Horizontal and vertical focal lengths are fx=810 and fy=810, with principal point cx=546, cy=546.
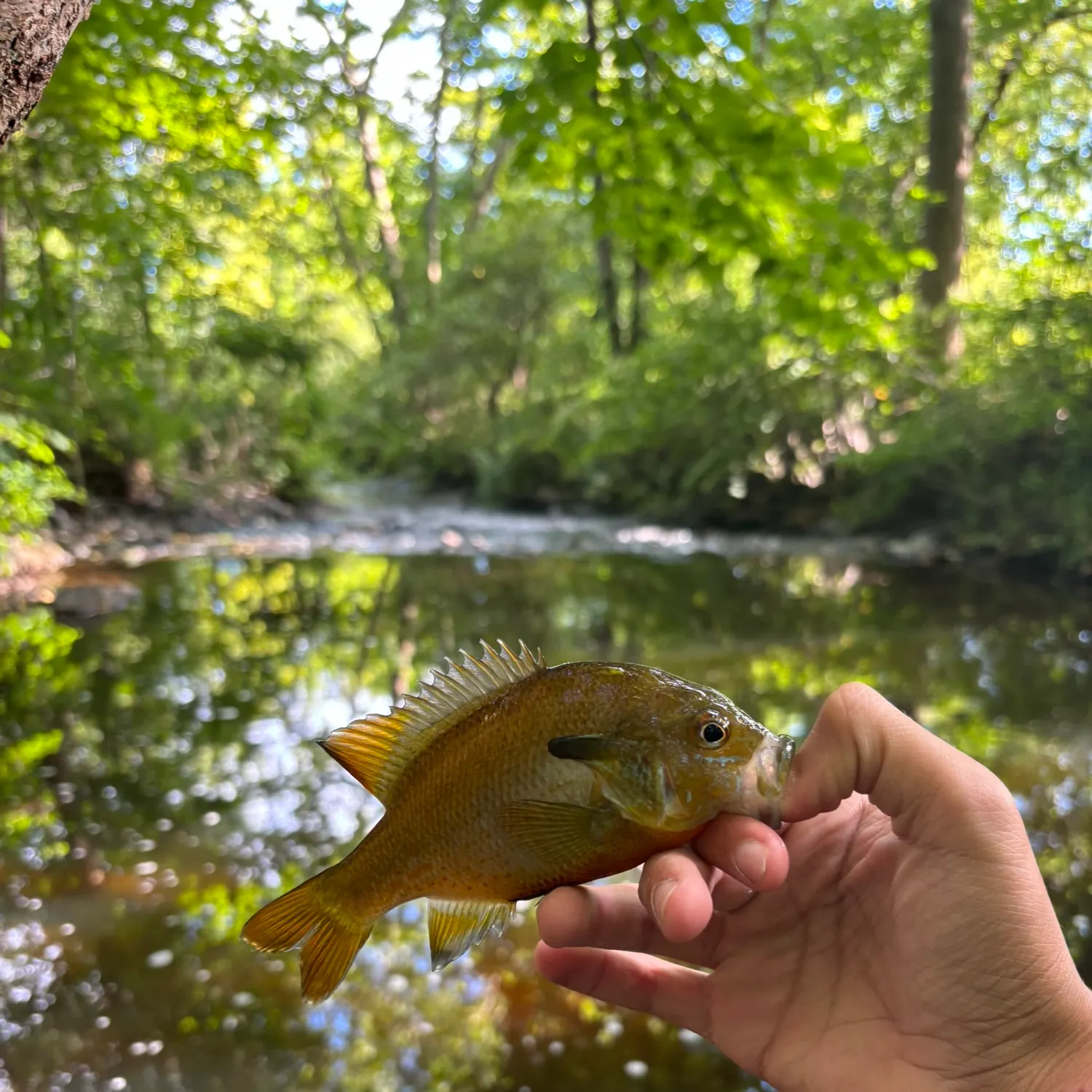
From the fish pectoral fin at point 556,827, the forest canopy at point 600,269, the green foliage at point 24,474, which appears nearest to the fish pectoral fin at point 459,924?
the fish pectoral fin at point 556,827

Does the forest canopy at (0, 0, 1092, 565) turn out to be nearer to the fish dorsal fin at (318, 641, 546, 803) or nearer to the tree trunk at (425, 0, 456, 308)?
the tree trunk at (425, 0, 456, 308)

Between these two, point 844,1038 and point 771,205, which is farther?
point 771,205

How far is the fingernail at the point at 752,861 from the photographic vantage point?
42.9 inches

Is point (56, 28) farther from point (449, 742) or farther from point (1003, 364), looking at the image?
point (1003, 364)

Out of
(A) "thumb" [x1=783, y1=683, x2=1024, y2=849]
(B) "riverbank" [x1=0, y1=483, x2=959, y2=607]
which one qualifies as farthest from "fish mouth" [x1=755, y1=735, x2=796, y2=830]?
(B) "riverbank" [x1=0, y1=483, x2=959, y2=607]

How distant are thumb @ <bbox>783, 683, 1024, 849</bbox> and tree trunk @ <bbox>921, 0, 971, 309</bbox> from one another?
1122 centimetres

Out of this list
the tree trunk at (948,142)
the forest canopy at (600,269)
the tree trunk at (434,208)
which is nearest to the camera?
the forest canopy at (600,269)

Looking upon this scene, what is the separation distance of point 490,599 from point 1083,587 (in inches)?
273

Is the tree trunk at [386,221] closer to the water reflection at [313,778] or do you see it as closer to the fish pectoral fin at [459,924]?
the water reflection at [313,778]

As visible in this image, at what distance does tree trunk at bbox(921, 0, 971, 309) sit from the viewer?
10664 mm

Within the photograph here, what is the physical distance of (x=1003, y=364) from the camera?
10.2 m

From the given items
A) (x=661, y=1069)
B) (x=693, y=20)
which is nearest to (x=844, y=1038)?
(x=661, y=1069)

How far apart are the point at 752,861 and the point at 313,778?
394cm

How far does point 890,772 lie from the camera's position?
130 cm
